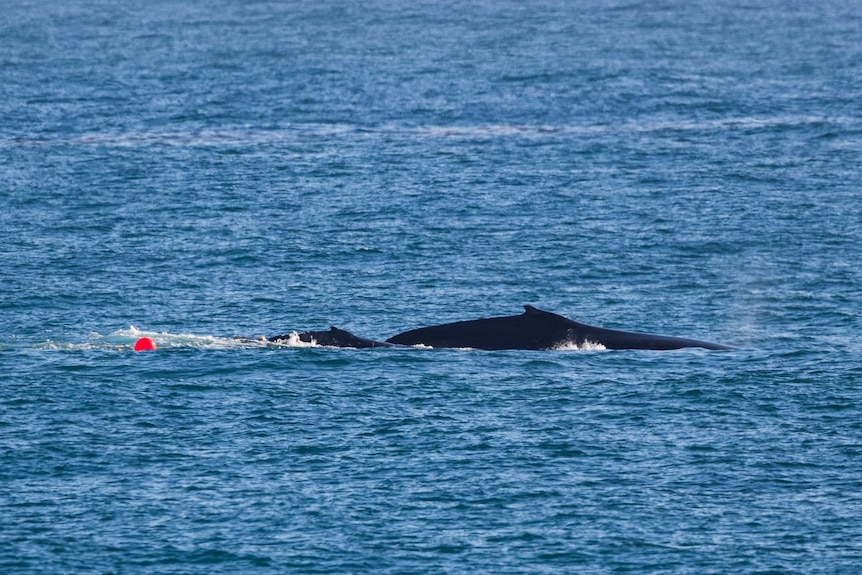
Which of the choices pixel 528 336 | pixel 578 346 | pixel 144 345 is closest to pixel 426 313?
pixel 528 336

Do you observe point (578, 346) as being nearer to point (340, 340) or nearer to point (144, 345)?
point (340, 340)

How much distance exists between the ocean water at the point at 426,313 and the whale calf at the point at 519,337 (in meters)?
0.75

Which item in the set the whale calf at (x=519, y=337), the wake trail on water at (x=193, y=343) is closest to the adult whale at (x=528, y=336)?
the whale calf at (x=519, y=337)

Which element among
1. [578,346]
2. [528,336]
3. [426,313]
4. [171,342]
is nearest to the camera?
[528,336]

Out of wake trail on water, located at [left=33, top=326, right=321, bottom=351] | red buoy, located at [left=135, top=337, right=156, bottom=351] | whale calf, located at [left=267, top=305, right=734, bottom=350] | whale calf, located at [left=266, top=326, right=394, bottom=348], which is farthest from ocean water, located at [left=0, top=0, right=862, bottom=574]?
whale calf, located at [left=267, top=305, right=734, bottom=350]

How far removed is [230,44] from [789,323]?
4226 inches

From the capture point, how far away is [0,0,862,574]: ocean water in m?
42.2

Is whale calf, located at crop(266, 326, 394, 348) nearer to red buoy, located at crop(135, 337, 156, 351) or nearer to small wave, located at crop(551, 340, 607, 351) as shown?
red buoy, located at crop(135, 337, 156, 351)

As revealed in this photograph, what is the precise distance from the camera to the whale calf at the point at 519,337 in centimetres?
5662

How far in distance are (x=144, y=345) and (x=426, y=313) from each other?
12040mm

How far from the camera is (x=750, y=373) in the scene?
180 feet

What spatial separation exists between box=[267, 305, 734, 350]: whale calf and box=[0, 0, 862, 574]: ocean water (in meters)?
0.75

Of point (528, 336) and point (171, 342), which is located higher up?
point (528, 336)

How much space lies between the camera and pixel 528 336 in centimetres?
5672
